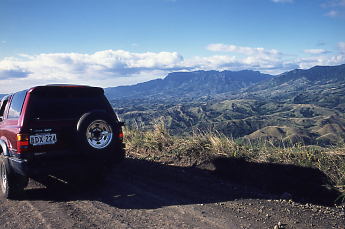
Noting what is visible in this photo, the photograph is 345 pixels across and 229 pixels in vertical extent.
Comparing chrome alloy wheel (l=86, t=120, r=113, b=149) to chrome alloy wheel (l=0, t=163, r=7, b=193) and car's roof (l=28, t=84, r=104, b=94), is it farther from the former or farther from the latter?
chrome alloy wheel (l=0, t=163, r=7, b=193)

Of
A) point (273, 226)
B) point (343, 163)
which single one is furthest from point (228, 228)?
point (343, 163)

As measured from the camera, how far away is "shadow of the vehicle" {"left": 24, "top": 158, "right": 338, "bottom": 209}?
4.91 m

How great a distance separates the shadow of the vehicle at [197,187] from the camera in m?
4.91

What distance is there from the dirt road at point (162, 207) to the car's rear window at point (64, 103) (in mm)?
1490

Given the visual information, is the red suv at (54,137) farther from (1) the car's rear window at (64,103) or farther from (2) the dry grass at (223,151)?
(2) the dry grass at (223,151)

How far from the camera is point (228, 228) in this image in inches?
143

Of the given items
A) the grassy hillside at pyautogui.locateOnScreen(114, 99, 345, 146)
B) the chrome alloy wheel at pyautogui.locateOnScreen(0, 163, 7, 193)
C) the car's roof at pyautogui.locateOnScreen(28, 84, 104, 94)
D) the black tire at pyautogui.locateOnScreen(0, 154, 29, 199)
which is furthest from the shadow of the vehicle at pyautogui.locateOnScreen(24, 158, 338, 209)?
the grassy hillside at pyautogui.locateOnScreen(114, 99, 345, 146)

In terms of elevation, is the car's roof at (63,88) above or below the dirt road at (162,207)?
above

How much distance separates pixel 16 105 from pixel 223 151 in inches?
182

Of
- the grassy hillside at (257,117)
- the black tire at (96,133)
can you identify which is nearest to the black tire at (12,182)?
the black tire at (96,133)

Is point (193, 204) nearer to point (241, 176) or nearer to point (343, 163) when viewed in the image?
point (241, 176)

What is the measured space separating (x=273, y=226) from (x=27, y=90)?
4.63 metres

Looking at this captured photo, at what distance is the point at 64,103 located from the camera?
538cm

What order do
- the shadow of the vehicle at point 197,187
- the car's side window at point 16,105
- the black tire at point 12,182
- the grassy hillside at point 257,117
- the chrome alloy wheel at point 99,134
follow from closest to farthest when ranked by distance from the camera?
the shadow of the vehicle at point 197,187 < the chrome alloy wheel at point 99,134 < the black tire at point 12,182 < the car's side window at point 16,105 < the grassy hillside at point 257,117
